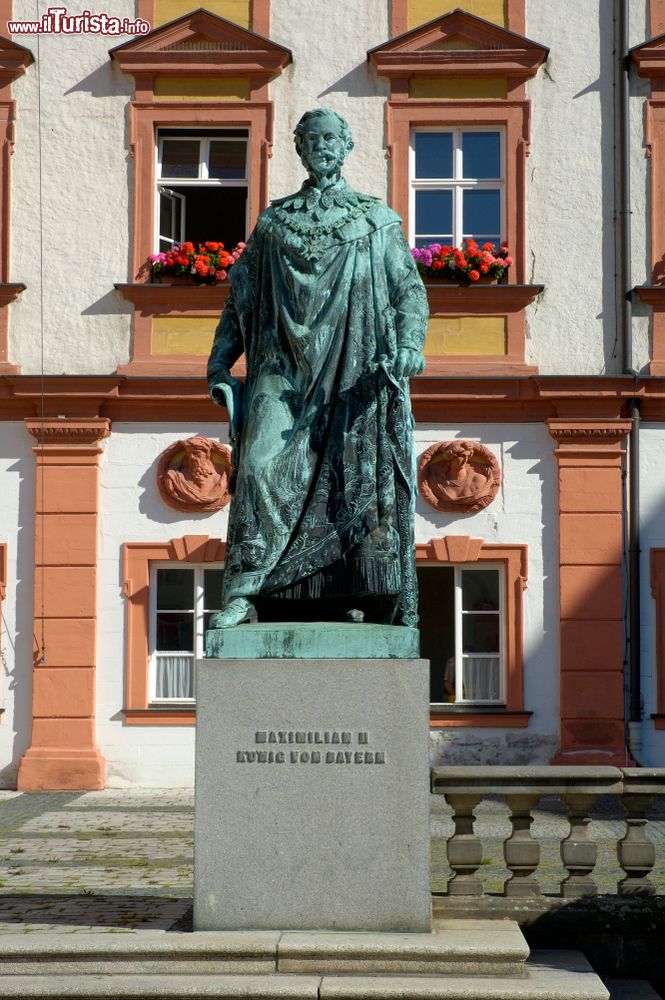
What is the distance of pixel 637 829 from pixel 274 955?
5.89 ft

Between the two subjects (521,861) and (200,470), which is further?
(200,470)

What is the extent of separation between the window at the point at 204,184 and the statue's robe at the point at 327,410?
8.64m

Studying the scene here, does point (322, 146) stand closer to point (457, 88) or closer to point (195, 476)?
point (195, 476)

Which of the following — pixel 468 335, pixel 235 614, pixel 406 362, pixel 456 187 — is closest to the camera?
pixel 235 614

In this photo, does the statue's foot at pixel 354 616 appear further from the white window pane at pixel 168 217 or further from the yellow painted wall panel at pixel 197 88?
the yellow painted wall panel at pixel 197 88

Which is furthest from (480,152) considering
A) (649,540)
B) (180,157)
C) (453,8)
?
(649,540)

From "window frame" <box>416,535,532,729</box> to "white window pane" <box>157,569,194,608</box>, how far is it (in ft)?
6.97

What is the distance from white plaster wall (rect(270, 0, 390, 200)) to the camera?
1402cm

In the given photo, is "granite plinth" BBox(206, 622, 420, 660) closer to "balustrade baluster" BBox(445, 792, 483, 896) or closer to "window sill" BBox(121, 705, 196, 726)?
"balustrade baluster" BBox(445, 792, 483, 896)

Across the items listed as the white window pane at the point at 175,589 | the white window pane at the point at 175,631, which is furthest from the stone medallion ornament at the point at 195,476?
the white window pane at the point at 175,631

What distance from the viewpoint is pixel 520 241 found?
1398cm

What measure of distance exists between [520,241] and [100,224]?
387 cm

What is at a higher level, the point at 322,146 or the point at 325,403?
the point at 322,146

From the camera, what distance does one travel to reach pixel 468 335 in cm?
1396
